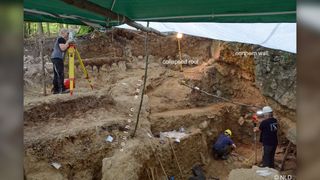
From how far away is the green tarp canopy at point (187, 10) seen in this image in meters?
1.26

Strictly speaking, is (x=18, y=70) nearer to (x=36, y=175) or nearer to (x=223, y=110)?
(x=36, y=175)

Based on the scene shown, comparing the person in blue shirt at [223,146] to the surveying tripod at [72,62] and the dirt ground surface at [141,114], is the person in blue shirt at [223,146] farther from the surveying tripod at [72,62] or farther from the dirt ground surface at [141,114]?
the surveying tripod at [72,62]

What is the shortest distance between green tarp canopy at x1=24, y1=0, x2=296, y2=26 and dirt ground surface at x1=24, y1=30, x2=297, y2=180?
168cm

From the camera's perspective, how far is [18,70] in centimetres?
41

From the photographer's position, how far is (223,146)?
15.5 ft

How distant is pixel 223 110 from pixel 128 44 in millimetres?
1877

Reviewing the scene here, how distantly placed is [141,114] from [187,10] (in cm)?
312

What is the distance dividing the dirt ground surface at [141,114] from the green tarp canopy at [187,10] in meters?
1.68

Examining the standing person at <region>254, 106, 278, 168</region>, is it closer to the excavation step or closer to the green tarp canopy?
the excavation step

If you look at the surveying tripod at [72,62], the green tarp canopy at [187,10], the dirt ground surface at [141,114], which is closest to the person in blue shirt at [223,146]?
the dirt ground surface at [141,114]

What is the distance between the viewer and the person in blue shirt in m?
4.69

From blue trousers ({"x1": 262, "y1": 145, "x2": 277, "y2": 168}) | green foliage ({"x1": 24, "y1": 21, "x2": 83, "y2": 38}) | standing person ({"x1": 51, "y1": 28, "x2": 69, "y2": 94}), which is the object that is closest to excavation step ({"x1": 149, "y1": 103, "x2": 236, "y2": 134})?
blue trousers ({"x1": 262, "y1": 145, "x2": 277, "y2": 168})

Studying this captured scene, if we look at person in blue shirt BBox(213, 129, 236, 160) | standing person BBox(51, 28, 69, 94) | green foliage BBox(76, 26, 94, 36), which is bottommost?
person in blue shirt BBox(213, 129, 236, 160)

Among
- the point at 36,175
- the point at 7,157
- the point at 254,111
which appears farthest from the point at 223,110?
the point at 7,157
